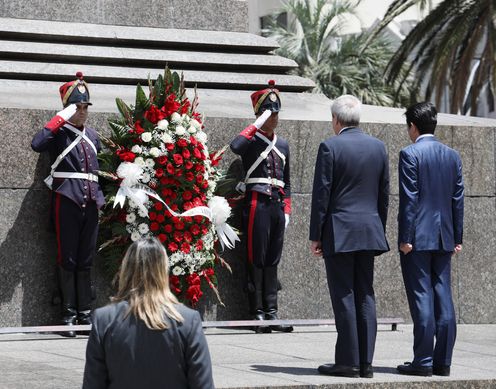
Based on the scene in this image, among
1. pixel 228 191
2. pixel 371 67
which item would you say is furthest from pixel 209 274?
pixel 371 67

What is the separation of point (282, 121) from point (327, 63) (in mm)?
24373

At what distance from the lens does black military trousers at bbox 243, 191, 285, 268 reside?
10750 millimetres

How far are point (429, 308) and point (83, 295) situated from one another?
3.28 m

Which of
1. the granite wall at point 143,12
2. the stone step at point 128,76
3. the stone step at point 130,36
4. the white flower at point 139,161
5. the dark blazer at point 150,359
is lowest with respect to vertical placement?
the dark blazer at point 150,359

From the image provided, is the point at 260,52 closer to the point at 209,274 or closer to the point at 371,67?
the point at 209,274

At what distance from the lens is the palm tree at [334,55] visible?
3366cm

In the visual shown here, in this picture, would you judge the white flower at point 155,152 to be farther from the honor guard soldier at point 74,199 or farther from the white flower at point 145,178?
the honor guard soldier at point 74,199

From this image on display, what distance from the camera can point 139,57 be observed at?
485 inches

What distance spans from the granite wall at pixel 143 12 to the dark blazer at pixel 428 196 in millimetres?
5229

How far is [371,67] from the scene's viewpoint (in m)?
34.8

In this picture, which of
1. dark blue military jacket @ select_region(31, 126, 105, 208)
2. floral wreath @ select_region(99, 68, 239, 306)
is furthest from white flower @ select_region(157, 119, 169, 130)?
dark blue military jacket @ select_region(31, 126, 105, 208)

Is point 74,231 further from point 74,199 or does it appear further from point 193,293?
point 193,293

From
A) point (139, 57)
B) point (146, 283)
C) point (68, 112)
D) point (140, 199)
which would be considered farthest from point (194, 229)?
point (146, 283)

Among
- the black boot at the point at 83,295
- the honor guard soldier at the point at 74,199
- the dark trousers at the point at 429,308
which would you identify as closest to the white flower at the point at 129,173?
the honor guard soldier at the point at 74,199
